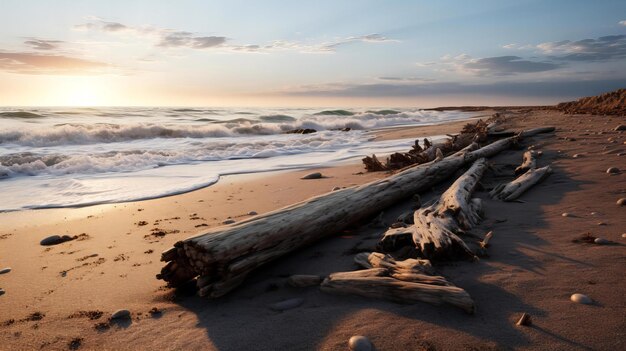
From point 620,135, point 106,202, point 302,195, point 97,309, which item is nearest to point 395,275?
point 97,309

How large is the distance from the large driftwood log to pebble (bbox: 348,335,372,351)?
97 centimetres

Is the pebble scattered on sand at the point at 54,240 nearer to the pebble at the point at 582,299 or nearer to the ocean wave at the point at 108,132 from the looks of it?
the pebble at the point at 582,299

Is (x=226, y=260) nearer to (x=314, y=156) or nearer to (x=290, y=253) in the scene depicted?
(x=290, y=253)

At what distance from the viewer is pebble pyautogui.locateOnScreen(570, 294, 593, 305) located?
6.61 ft

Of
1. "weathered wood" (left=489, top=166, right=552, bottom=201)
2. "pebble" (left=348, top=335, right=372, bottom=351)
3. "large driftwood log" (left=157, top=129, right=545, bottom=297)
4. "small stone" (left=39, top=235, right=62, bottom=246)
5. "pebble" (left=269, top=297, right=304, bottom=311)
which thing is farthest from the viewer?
"weathered wood" (left=489, top=166, right=552, bottom=201)

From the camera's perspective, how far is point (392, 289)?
87.6 inches

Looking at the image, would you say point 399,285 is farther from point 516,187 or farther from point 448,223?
point 516,187

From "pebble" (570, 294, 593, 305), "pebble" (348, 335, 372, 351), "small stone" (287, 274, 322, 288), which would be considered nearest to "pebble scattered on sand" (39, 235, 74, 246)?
"small stone" (287, 274, 322, 288)

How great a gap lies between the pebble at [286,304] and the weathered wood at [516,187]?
115 inches

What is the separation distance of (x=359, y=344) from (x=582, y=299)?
1.25m

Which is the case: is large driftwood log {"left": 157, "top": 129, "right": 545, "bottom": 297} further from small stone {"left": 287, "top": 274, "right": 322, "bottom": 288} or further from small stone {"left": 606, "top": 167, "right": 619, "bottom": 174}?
small stone {"left": 606, "top": 167, "right": 619, "bottom": 174}

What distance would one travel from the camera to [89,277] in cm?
302

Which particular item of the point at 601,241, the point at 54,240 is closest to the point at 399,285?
the point at 601,241

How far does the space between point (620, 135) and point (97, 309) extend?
10034 millimetres
